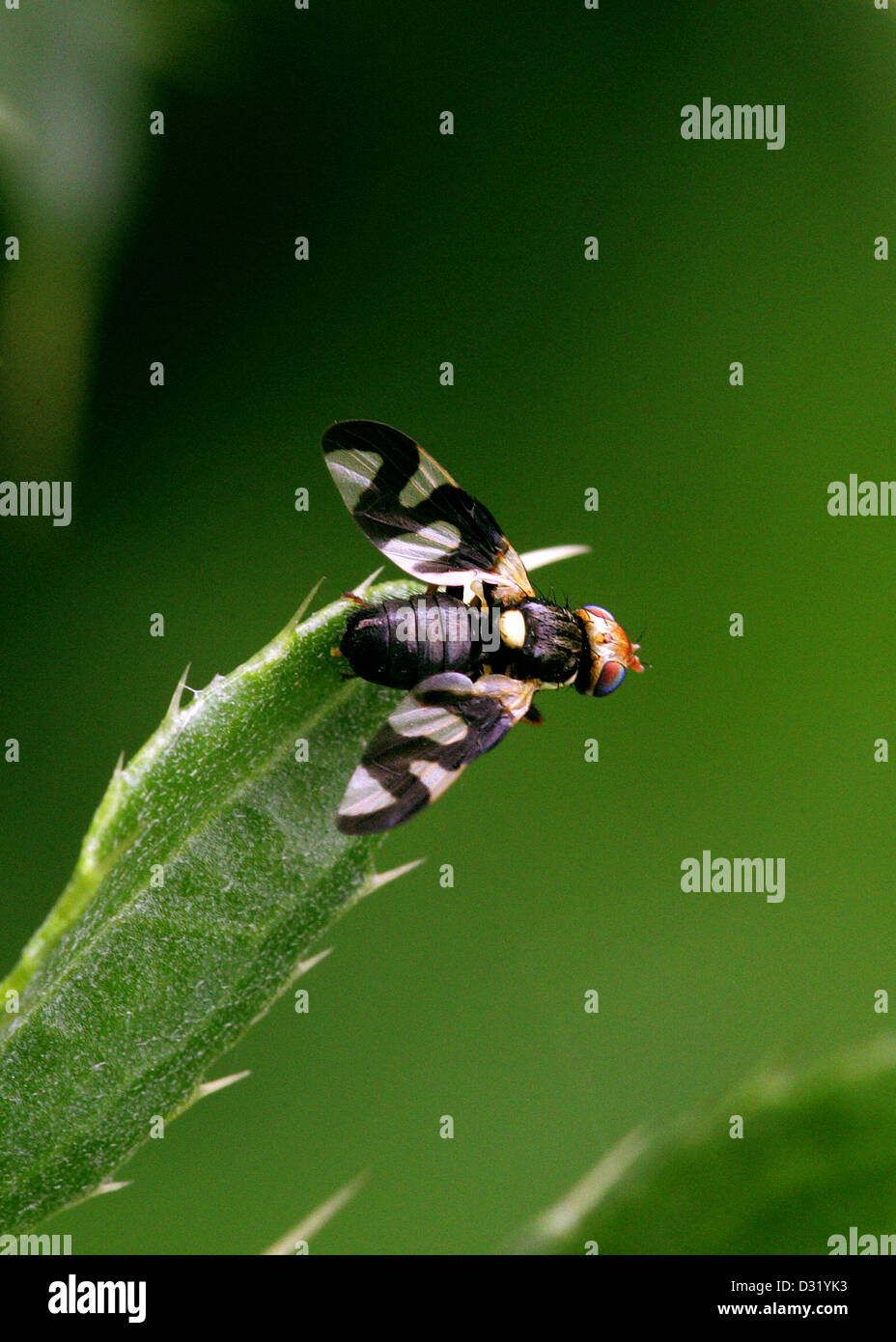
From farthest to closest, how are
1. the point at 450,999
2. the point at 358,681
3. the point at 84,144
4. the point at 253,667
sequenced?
1. the point at 450,999
2. the point at 84,144
3. the point at 358,681
4. the point at 253,667

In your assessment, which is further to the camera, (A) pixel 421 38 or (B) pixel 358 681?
(A) pixel 421 38

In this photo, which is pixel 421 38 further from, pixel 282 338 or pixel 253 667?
pixel 253 667

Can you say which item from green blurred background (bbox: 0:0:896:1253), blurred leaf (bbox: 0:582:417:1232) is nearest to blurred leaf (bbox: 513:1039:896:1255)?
blurred leaf (bbox: 0:582:417:1232)

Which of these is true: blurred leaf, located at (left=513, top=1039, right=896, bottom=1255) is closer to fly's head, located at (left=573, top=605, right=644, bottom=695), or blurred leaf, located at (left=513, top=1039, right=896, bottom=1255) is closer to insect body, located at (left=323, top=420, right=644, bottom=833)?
insect body, located at (left=323, top=420, right=644, bottom=833)

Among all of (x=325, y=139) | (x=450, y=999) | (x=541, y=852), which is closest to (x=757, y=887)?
(x=541, y=852)

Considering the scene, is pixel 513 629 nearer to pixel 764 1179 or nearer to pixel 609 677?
pixel 609 677

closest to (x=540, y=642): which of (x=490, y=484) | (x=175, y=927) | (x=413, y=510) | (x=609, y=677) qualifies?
(x=609, y=677)

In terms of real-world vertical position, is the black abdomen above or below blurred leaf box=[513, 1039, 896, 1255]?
above

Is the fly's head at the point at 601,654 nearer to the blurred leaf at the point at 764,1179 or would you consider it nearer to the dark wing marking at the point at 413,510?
the dark wing marking at the point at 413,510
